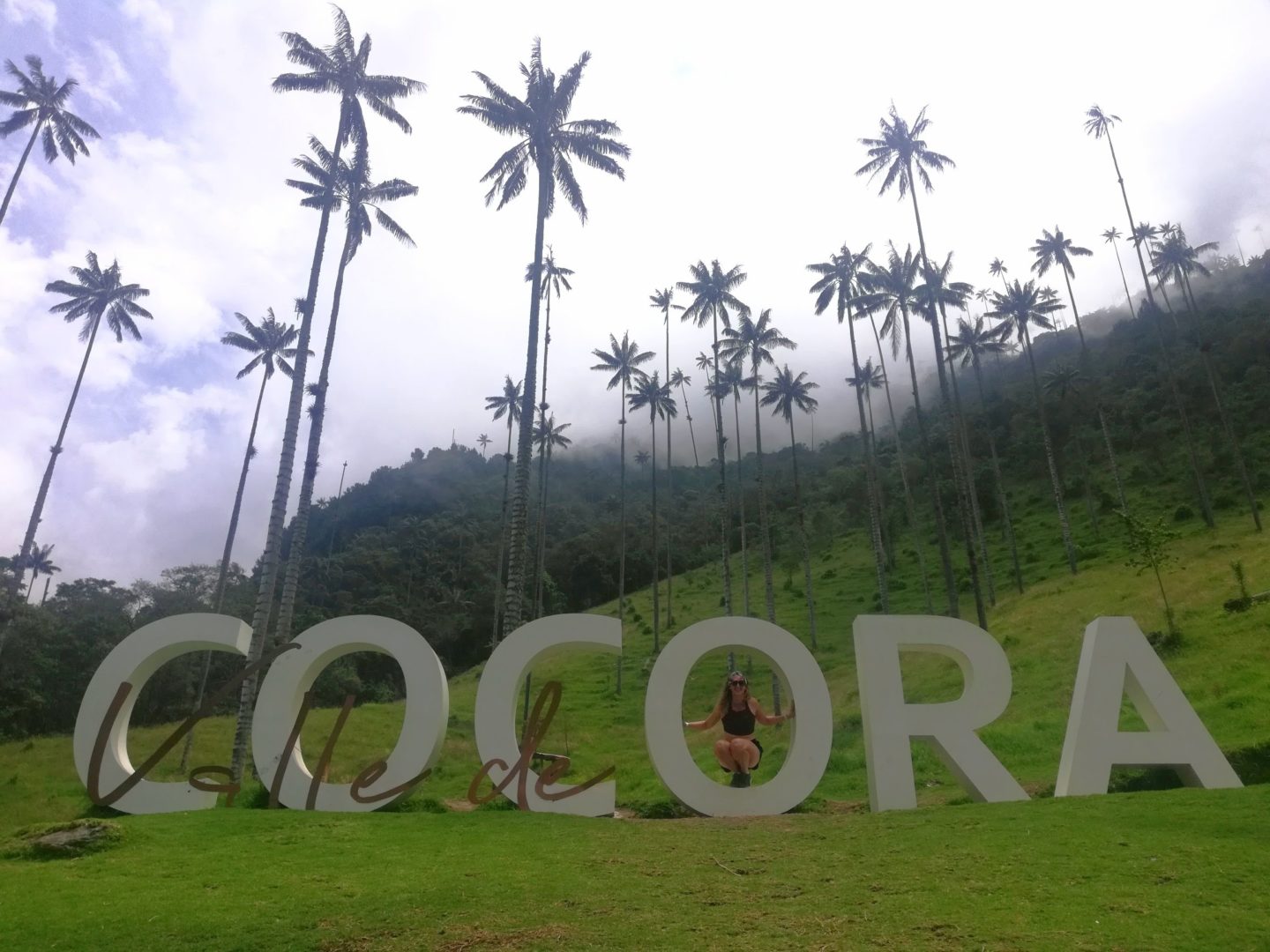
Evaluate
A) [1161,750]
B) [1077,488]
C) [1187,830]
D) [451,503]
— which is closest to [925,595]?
[1077,488]

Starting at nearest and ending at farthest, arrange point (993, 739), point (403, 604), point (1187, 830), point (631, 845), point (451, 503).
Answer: point (1187, 830) < point (631, 845) < point (993, 739) < point (403, 604) < point (451, 503)

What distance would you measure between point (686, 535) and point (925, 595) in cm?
3342

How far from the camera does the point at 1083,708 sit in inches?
455

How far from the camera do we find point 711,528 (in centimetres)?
7275

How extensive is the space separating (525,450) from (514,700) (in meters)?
9.12

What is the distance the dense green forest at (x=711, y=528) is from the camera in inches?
1671

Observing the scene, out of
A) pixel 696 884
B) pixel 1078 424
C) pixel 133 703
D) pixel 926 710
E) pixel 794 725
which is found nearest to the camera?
pixel 696 884

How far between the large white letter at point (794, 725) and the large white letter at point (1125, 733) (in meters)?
3.54

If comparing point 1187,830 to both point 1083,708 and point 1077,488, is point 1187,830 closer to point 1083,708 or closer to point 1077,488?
point 1083,708

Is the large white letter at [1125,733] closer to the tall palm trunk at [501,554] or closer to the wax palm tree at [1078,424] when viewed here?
the tall palm trunk at [501,554]

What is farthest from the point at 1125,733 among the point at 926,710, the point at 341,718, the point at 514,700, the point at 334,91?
the point at 334,91

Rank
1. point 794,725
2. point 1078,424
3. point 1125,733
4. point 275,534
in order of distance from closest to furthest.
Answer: point 1125,733 → point 794,725 → point 275,534 → point 1078,424

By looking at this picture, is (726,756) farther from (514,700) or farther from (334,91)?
(334,91)

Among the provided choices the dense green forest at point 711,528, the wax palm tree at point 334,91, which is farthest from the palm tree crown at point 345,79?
the dense green forest at point 711,528
